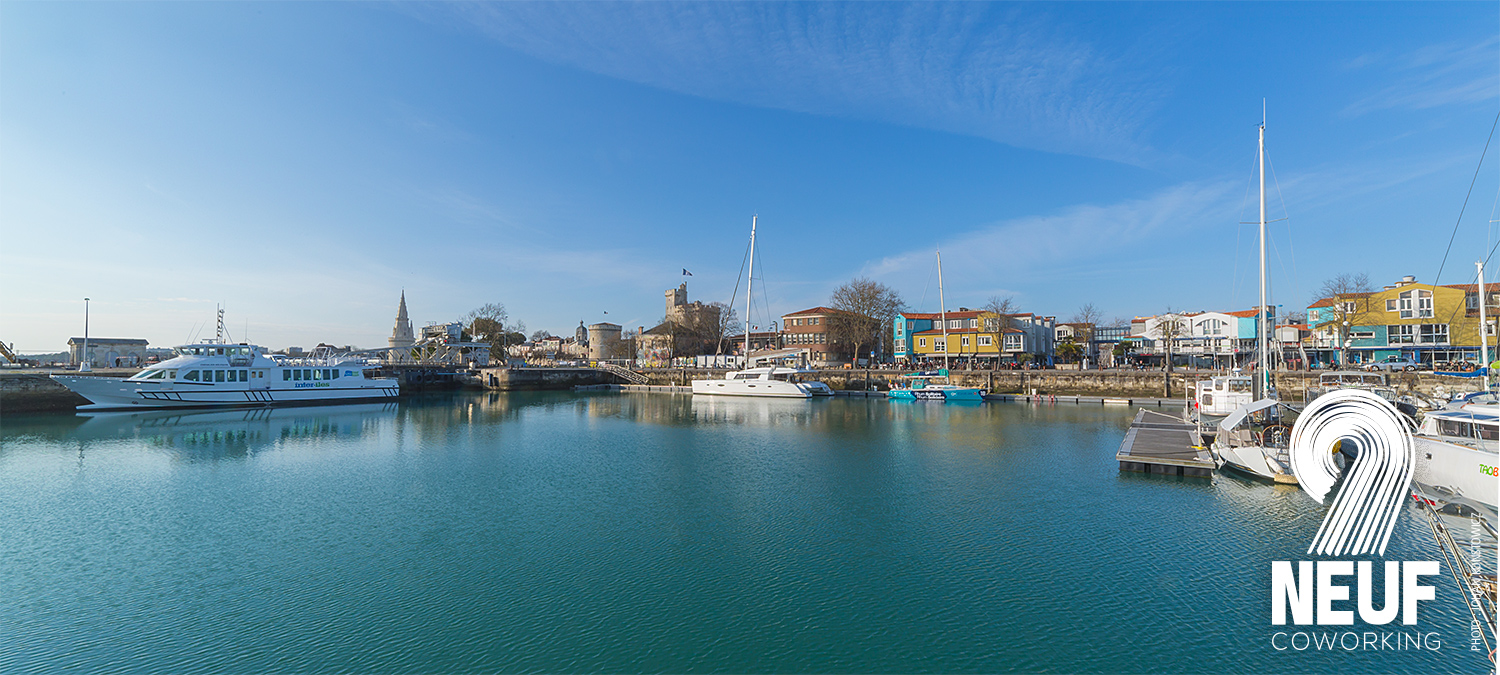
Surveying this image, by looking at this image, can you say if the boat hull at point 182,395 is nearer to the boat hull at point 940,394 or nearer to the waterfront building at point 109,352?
the waterfront building at point 109,352

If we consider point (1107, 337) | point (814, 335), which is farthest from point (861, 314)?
point (1107, 337)

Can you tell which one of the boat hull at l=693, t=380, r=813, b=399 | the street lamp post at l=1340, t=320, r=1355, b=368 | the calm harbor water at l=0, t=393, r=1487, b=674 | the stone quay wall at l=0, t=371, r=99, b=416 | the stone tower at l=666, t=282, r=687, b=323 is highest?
the stone tower at l=666, t=282, r=687, b=323

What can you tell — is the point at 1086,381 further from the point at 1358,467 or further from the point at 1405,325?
the point at 1358,467

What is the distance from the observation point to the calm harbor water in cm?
895

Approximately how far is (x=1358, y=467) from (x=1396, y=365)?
147ft

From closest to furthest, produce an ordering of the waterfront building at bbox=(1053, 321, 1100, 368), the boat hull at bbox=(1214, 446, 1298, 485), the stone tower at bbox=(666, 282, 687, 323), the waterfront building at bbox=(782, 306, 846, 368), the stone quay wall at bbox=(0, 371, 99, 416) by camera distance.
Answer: the boat hull at bbox=(1214, 446, 1298, 485)
the stone quay wall at bbox=(0, 371, 99, 416)
the waterfront building at bbox=(1053, 321, 1100, 368)
the waterfront building at bbox=(782, 306, 846, 368)
the stone tower at bbox=(666, 282, 687, 323)

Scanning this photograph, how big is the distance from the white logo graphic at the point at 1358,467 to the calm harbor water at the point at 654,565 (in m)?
0.61

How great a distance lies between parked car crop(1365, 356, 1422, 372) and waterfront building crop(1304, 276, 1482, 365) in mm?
550

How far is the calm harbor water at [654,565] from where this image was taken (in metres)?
8.95

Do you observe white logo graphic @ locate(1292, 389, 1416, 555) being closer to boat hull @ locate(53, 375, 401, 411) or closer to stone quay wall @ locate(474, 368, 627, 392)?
boat hull @ locate(53, 375, 401, 411)

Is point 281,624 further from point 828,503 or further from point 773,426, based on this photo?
point 773,426

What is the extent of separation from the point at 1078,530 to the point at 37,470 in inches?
1352

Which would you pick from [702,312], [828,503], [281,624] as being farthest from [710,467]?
[702,312]

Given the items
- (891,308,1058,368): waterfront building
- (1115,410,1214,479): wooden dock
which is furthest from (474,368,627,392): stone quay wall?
(1115,410,1214,479): wooden dock
